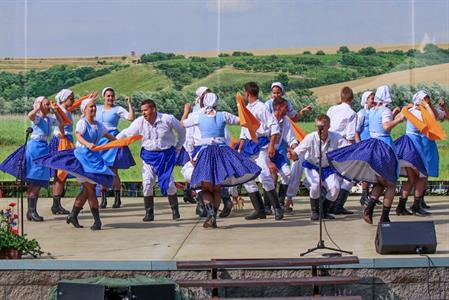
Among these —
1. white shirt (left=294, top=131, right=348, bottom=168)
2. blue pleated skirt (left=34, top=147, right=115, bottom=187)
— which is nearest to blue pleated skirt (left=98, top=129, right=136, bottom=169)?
blue pleated skirt (left=34, top=147, right=115, bottom=187)

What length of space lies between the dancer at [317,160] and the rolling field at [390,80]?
279 cm

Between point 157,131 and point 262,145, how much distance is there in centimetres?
121

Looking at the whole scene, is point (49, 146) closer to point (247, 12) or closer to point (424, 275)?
point (247, 12)

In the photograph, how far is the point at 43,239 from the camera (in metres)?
13.1

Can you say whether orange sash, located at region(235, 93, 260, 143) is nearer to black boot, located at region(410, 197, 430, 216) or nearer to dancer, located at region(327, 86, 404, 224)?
dancer, located at region(327, 86, 404, 224)

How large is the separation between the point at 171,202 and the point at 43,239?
2.04 m

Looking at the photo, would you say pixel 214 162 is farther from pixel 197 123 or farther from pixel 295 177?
pixel 295 177

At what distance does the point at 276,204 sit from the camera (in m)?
14.5

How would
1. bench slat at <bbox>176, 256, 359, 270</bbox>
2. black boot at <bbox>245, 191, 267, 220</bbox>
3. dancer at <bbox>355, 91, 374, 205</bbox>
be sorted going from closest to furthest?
bench slat at <bbox>176, 256, 359, 270</bbox> → black boot at <bbox>245, 191, 267, 220</bbox> → dancer at <bbox>355, 91, 374, 205</bbox>

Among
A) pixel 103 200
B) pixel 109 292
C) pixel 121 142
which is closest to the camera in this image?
pixel 109 292

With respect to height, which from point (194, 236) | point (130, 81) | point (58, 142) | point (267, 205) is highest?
point (130, 81)

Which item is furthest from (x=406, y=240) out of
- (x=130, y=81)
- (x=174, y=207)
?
(x=130, y=81)

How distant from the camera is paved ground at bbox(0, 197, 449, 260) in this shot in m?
11.9

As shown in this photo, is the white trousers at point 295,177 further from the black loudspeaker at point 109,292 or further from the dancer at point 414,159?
the black loudspeaker at point 109,292
